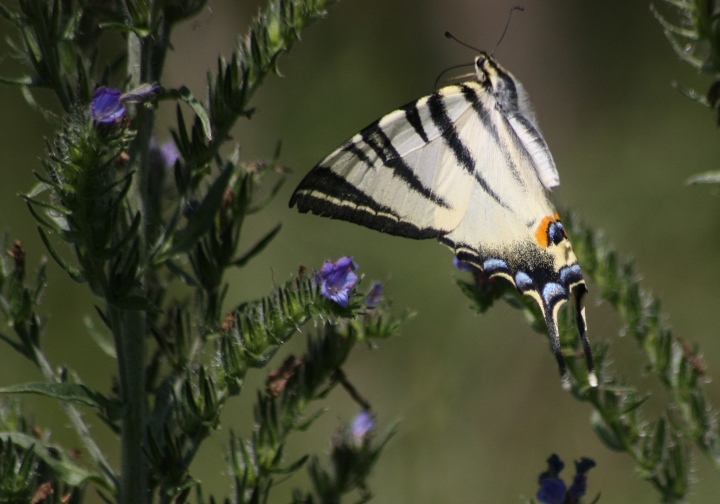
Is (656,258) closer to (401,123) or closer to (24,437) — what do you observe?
(401,123)

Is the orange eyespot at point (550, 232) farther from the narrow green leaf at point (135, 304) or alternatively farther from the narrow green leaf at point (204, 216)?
the narrow green leaf at point (135, 304)

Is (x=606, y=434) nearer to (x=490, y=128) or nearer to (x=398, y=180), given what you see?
(x=398, y=180)

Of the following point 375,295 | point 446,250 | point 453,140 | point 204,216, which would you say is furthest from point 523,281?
point 446,250

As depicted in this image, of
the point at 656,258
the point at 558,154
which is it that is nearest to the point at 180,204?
the point at 656,258

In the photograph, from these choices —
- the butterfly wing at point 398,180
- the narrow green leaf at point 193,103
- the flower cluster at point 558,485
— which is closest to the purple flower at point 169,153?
the butterfly wing at point 398,180

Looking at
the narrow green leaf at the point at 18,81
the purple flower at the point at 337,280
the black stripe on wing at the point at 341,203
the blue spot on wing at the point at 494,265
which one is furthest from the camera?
the blue spot on wing at the point at 494,265
